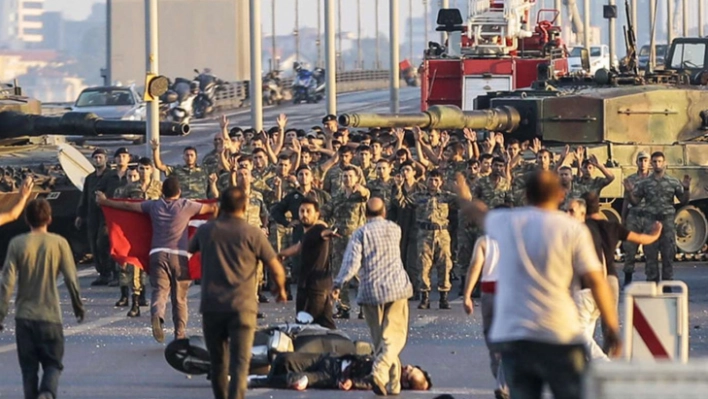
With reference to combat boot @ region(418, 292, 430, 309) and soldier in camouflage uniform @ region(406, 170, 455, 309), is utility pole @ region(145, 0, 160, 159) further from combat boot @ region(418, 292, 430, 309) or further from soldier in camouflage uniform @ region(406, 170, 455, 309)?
combat boot @ region(418, 292, 430, 309)

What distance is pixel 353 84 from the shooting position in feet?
262

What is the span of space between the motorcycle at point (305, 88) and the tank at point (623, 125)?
4091cm

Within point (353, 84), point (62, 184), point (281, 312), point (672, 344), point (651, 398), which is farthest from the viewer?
point (353, 84)

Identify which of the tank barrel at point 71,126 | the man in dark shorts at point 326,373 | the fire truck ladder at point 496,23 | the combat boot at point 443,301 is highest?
the fire truck ladder at point 496,23

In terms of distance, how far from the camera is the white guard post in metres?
10.0

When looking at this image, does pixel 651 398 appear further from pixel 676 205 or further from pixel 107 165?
pixel 676 205

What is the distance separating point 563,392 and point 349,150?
42.4ft

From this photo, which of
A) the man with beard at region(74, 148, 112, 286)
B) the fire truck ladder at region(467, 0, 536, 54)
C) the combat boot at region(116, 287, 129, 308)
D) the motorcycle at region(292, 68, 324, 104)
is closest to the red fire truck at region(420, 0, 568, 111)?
the fire truck ladder at region(467, 0, 536, 54)

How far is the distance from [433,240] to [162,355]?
485 centimetres

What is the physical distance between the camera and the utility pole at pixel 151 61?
25.7m

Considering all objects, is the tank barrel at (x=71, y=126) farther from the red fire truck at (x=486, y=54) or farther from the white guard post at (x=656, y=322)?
the red fire truck at (x=486, y=54)

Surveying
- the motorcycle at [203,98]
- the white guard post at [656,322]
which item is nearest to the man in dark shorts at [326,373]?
the white guard post at [656,322]

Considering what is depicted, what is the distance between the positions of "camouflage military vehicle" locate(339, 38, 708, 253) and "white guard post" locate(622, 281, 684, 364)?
44.7 ft

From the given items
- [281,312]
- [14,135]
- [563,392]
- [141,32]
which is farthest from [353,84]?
[563,392]
